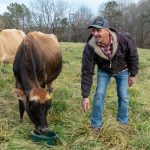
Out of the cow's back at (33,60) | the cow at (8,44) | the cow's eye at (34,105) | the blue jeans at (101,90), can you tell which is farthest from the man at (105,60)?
the cow at (8,44)

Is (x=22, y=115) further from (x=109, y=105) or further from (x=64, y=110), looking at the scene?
(x=109, y=105)

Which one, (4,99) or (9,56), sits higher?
(9,56)

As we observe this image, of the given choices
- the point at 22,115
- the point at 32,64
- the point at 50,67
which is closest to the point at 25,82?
the point at 32,64

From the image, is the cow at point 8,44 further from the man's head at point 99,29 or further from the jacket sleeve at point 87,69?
the man's head at point 99,29

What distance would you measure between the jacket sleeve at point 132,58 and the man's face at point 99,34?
480 millimetres

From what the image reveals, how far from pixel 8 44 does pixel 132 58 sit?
5579 mm

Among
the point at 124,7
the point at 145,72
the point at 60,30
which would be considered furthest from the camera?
the point at 124,7

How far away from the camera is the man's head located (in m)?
5.62

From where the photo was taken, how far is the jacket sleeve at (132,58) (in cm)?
599

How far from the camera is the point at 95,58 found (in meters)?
6.02

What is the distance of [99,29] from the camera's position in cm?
565

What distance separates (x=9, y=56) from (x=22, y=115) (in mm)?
4019

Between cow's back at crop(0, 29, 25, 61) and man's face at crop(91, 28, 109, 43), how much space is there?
489cm

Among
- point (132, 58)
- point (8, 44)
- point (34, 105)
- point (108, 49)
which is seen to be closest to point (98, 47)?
point (108, 49)
